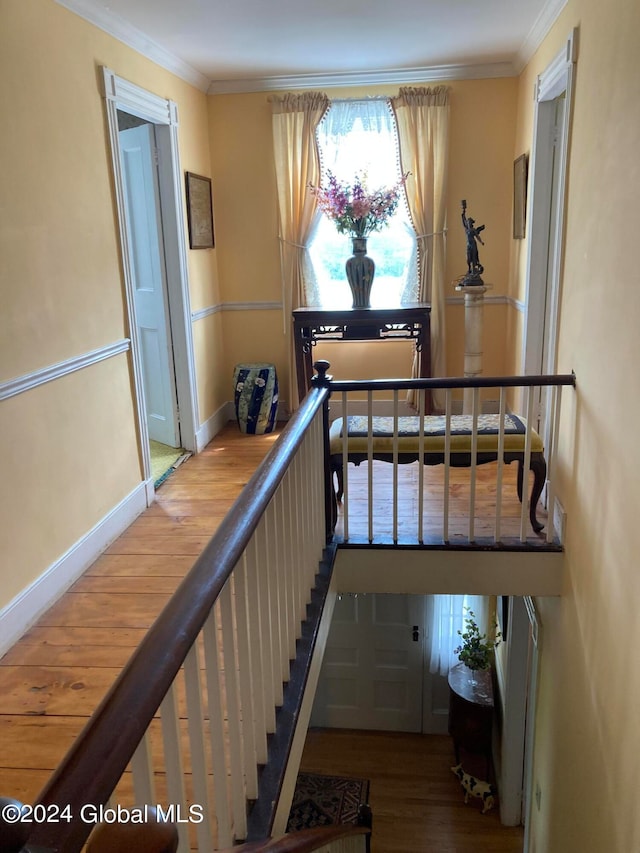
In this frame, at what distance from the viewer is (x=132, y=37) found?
3.50m

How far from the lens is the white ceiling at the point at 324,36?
10.7 ft

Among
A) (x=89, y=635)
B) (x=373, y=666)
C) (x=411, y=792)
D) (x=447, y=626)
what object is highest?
(x=89, y=635)

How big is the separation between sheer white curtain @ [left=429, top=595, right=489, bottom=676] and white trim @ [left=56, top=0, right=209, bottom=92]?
4433 mm

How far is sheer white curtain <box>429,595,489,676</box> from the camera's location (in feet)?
19.0

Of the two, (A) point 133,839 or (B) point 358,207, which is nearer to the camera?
(A) point 133,839

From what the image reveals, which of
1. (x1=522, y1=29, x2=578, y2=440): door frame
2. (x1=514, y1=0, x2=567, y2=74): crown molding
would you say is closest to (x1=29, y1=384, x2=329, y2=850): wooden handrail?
(x1=522, y1=29, x2=578, y2=440): door frame

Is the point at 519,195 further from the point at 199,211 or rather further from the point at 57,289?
the point at 57,289

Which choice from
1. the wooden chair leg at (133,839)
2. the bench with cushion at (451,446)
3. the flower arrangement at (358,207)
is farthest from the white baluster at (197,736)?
the flower arrangement at (358,207)

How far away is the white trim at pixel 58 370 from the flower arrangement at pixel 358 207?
6.31ft

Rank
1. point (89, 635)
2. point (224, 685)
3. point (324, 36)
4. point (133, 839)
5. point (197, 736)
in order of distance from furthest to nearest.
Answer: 1. point (324, 36)
2. point (89, 635)
3. point (224, 685)
4. point (197, 736)
5. point (133, 839)

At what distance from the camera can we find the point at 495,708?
532cm

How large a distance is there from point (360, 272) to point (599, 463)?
8.82 feet

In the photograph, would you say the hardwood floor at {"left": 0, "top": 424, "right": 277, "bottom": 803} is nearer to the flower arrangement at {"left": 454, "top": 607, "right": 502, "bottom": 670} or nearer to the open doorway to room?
the open doorway to room

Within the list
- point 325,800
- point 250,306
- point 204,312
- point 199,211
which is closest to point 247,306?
point 250,306
